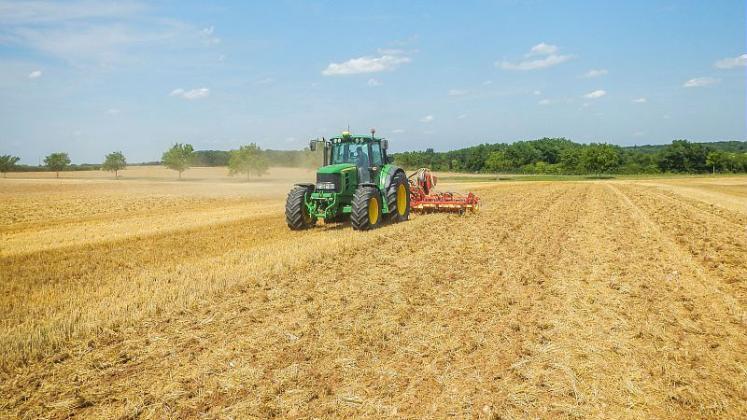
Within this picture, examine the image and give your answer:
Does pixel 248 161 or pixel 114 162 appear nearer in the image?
pixel 248 161

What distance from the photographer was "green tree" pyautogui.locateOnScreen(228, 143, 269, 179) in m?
64.6

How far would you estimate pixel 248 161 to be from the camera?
2542 inches

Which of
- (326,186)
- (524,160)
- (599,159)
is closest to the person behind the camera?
(326,186)

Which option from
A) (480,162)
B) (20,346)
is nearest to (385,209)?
(20,346)

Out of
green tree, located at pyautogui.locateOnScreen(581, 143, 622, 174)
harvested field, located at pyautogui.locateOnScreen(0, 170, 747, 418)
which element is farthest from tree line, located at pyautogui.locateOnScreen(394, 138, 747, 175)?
harvested field, located at pyautogui.locateOnScreen(0, 170, 747, 418)

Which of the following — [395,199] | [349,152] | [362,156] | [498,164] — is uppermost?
[498,164]

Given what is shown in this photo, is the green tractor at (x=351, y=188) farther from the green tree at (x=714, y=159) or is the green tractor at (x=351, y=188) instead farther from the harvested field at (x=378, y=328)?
the green tree at (x=714, y=159)

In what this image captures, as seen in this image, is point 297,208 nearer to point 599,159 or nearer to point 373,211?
point 373,211

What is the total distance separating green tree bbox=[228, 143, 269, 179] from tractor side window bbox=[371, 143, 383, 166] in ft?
174

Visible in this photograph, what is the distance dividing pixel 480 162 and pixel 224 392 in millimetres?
104313

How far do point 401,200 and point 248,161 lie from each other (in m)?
53.1

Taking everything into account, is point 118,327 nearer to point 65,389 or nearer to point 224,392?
point 65,389

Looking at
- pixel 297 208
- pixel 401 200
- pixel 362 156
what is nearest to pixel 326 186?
pixel 297 208

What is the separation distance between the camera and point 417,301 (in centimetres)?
671
